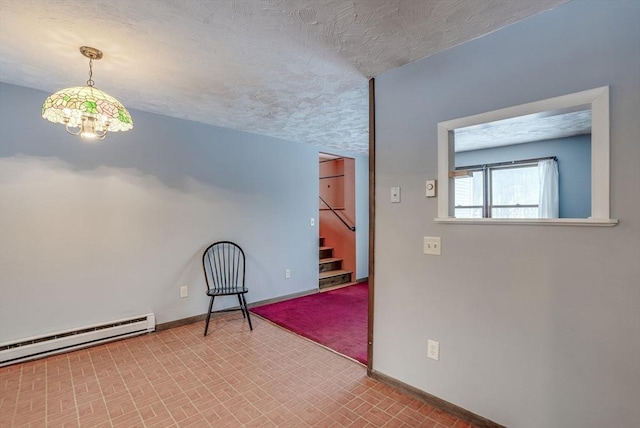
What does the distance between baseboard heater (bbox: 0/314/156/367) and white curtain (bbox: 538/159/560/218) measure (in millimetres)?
5372

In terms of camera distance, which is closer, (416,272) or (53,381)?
(416,272)

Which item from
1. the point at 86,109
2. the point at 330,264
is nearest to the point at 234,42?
the point at 86,109

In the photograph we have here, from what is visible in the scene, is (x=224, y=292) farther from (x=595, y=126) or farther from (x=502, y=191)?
(x=502, y=191)

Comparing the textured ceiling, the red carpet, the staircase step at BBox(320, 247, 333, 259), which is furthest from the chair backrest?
the staircase step at BBox(320, 247, 333, 259)

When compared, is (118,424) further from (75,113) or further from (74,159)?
(74,159)

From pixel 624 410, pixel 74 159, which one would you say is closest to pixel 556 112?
pixel 624 410

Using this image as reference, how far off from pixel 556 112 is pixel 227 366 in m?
2.82

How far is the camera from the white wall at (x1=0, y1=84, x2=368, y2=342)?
7.99 feet

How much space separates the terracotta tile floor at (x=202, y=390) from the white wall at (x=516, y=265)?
0.99 feet

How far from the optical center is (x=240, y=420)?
1.80 m

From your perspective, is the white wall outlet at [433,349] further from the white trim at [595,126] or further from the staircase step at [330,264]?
the staircase step at [330,264]

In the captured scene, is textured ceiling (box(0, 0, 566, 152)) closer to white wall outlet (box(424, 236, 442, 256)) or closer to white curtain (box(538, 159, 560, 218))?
white wall outlet (box(424, 236, 442, 256))

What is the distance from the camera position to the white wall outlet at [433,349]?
6.26 ft

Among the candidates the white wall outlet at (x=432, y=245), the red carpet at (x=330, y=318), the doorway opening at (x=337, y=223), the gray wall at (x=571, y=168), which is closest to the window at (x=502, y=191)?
the gray wall at (x=571, y=168)
